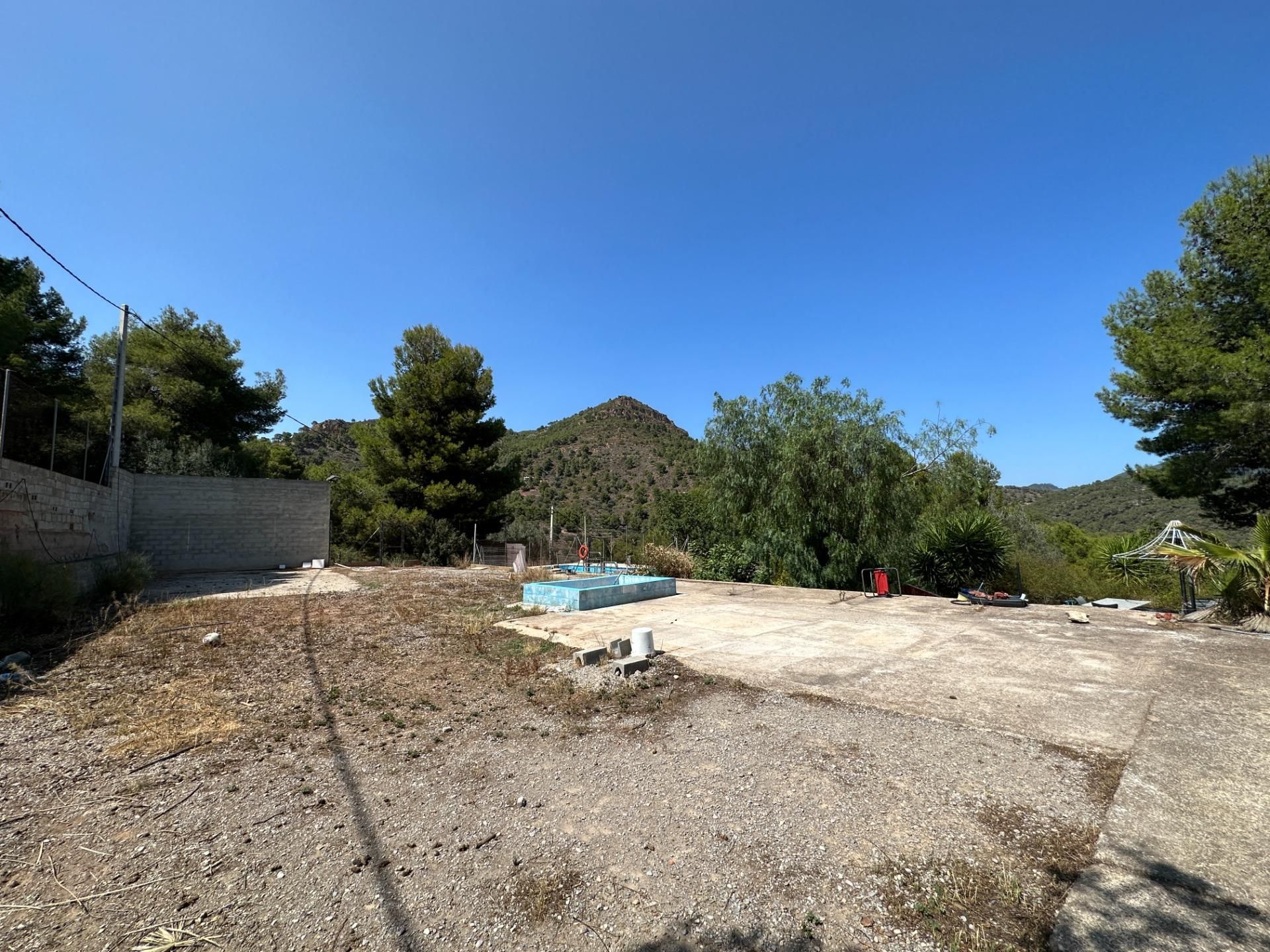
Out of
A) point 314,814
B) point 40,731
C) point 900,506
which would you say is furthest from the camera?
point 900,506

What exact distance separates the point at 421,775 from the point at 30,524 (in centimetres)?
925

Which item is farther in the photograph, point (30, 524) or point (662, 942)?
point (30, 524)

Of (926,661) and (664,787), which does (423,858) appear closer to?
(664,787)

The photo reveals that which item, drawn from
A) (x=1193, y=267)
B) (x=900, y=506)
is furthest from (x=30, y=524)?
(x=1193, y=267)

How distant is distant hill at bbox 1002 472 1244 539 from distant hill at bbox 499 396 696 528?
940 inches

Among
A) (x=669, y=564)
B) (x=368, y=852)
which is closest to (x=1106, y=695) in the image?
(x=368, y=852)

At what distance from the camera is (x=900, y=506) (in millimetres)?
13875

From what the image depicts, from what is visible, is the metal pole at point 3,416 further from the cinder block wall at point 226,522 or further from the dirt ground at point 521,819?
the cinder block wall at point 226,522

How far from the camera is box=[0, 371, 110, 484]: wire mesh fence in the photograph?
1234 centimetres

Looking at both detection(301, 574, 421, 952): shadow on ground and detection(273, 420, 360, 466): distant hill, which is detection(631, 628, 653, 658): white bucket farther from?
detection(273, 420, 360, 466): distant hill

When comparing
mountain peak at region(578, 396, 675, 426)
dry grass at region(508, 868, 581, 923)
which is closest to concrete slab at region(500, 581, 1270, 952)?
dry grass at region(508, 868, 581, 923)

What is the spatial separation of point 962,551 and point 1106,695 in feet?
30.3

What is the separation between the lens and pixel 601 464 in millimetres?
48594

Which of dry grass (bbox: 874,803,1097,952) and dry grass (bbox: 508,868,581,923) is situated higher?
dry grass (bbox: 874,803,1097,952)
